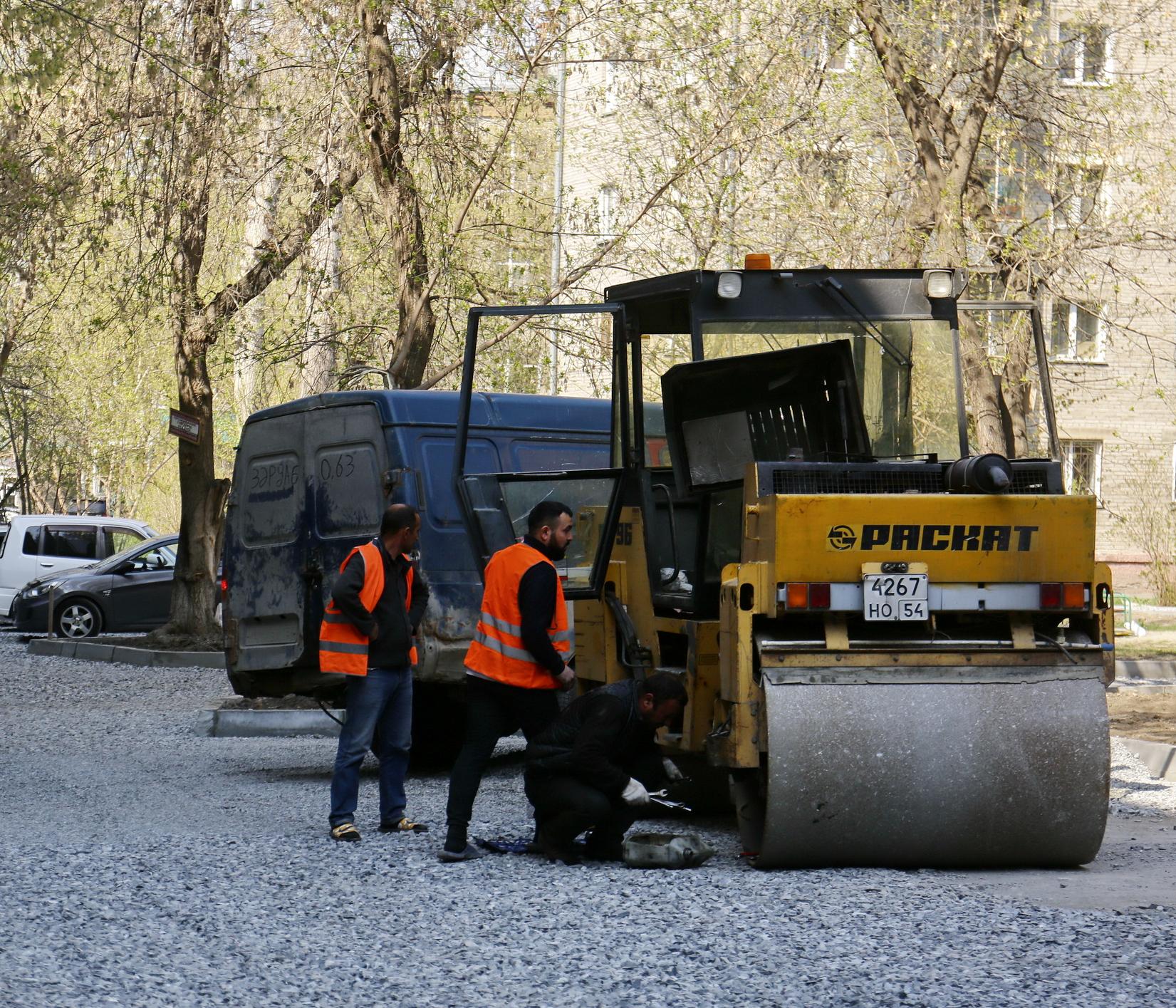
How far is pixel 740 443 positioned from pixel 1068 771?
238 cm

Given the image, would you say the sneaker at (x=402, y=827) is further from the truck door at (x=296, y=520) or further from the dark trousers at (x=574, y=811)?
the truck door at (x=296, y=520)

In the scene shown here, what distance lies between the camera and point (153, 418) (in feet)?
151

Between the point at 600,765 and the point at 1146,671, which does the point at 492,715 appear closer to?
the point at 600,765

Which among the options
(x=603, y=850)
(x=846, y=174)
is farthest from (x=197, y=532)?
(x=603, y=850)

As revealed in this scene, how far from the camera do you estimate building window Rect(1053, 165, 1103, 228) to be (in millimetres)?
18328

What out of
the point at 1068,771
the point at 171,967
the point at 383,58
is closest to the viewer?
the point at 171,967

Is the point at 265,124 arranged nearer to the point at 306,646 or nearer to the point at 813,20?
the point at 813,20

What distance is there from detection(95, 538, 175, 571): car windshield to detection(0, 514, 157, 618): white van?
2.22 metres

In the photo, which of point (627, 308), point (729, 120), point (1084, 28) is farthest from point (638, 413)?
point (1084, 28)

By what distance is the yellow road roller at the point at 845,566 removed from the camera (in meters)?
7.69

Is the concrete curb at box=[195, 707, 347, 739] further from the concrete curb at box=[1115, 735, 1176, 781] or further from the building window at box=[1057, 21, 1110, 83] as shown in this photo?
the building window at box=[1057, 21, 1110, 83]

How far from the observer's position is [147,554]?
83.9ft

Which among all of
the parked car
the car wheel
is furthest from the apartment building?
the car wheel

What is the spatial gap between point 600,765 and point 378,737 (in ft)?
5.73
